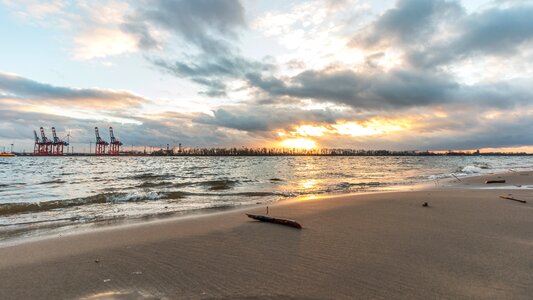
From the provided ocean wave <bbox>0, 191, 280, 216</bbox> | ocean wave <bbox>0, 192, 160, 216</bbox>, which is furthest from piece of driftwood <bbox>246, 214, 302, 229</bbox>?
ocean wave <bbox>0, 192, 160, 216</bbox>

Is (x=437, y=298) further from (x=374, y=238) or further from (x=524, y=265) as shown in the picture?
(x=374, y=238)

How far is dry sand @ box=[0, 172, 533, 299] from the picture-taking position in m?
3.92

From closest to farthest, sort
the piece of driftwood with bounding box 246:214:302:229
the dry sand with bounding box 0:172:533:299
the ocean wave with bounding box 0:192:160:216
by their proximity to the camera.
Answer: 1. the dry sand with bounding box 0:172:533:299
2. the piece of driftwood with bounding box 246:214:302:229
3. the ocean wave with bounding box 0:192:160:216

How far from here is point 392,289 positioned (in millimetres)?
3873

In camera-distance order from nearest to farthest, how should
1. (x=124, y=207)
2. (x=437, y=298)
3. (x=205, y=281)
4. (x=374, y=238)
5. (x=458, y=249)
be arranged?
(x=437, y=298) → (x=205, y=281) → (x=458, y=249) → (x=374, y=238) → (x=124, y=207)

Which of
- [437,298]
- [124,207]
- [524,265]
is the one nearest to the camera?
[437,298]

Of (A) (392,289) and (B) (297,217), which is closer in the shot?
(A) (392,289)

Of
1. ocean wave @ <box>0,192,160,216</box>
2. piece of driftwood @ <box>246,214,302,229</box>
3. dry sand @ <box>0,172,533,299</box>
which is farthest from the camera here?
ocean wave @ <box>0,192,160,216</box>

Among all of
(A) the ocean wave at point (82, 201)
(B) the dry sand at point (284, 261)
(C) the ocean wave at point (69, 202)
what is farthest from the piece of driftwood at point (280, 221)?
(C) the ocean wave at point (69, 202)

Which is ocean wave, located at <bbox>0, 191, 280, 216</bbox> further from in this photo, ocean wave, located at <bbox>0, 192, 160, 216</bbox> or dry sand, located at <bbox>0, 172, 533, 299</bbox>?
dry sand, located at <bbox>0, 172, 533, 299</bbox>

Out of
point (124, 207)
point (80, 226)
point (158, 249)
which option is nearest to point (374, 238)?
point (158, 249)

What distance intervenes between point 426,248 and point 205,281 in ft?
13.2

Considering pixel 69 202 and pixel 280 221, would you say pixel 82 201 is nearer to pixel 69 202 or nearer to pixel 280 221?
pixel 69 202

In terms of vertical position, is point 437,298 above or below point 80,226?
above
